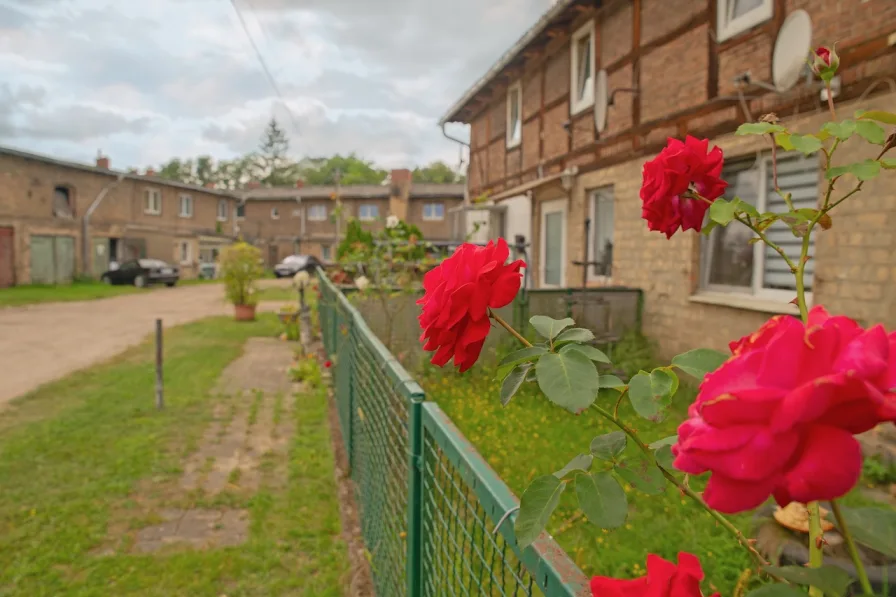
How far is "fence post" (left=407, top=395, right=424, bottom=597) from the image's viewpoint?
1.96 meters

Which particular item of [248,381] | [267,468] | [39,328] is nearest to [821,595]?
[267,468]

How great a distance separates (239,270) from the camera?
14.8 meters

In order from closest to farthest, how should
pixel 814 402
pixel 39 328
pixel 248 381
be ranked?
pixel 814 402 < pixel 248 381 < pixel 39 328

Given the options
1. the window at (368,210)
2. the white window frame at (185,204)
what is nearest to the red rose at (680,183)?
the white window frame at (185,204)

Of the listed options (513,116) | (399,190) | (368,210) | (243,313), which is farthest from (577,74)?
(368,210)

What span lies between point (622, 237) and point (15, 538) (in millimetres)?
7301

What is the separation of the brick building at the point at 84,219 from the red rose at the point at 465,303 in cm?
2925

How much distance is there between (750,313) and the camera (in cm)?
623

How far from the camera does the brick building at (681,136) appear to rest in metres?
4.97

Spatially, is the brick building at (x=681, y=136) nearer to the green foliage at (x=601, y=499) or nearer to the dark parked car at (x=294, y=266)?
the green foliage at (x=601, y=499)

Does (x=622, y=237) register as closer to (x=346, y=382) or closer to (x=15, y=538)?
(x=346, y=382)

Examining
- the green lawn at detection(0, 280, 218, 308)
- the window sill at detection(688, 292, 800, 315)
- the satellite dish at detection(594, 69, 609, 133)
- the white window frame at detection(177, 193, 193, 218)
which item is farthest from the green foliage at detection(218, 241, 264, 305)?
the white window frame at detection(177, 193, 193, 218)

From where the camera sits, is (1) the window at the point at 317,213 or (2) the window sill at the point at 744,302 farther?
(1) the window at the point at 317,213

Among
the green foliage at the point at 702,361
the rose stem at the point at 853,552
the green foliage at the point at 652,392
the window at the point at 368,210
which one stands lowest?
the rose stem at the point at 853,552
